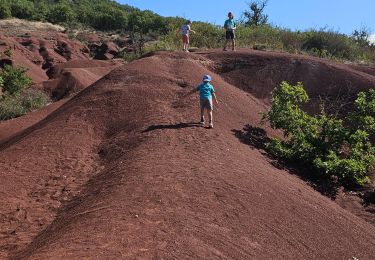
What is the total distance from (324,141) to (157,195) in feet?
17.2

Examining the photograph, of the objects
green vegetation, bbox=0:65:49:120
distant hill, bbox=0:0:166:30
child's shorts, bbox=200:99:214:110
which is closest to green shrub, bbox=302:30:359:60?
green vegetation, bbox=0:65:49:120

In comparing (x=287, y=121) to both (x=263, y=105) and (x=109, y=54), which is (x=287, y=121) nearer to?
(x=263, y=105)

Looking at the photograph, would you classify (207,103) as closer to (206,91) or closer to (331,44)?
(206,91)

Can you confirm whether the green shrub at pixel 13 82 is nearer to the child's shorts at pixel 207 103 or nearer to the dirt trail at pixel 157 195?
the dirt trail at pixel 157 195

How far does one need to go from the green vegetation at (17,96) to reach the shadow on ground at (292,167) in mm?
10027

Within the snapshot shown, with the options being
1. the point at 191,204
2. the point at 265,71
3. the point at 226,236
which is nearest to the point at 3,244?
the point at 191,204

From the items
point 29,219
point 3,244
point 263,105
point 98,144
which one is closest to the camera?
point 3,244

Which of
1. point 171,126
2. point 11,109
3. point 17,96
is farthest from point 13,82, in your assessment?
point 171,126

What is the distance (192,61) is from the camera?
15.9m

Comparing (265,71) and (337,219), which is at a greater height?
(265,71)

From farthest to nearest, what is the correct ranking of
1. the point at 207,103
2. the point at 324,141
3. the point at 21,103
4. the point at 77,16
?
the point at 77,16, the point at 21,103, the point at 324,141, the point at 207,103

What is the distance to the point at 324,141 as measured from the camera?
11406mm

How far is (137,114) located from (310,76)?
6.59m

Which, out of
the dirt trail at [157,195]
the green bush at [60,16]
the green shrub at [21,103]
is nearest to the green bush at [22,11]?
the green bush at [60,16]
